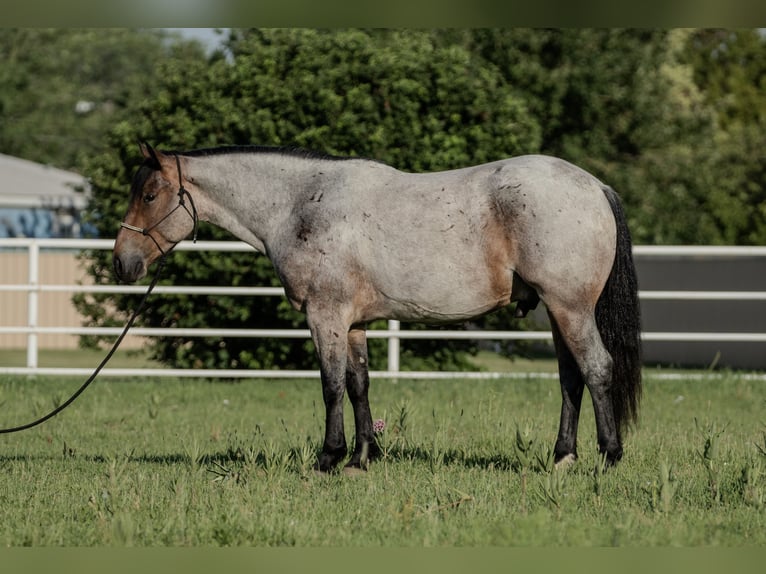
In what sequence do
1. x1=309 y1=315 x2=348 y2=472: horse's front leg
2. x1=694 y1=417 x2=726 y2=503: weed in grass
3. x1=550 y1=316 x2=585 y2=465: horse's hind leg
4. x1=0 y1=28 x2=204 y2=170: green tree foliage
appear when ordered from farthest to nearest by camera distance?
x1=0 y1=28 x2=204 y2=170: green tree foliage → x1=550 y1=316 x2=585 y2=465: horse's hind leg → x1=309 y1=315 x2=348 y2=472: horse's front leg → x1=694 y1=417 x2=726 y2=503: weed in grass

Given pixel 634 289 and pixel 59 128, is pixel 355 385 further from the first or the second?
pixel 59 128

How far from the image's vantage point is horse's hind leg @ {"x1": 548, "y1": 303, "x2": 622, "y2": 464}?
21.2 ft

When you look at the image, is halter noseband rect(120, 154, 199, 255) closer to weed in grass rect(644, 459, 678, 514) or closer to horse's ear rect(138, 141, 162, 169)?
horse's ear rect(138, 141, 162, 169)

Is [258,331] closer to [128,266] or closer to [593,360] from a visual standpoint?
[128,266]

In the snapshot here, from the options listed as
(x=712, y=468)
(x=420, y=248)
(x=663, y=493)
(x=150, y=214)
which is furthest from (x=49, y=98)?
(x=663, y=493)

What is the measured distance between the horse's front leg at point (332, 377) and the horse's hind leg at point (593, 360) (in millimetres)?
1243

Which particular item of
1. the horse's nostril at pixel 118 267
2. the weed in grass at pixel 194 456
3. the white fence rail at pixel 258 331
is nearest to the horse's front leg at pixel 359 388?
the weed in grass at pixel 194 456

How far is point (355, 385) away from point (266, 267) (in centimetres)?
548

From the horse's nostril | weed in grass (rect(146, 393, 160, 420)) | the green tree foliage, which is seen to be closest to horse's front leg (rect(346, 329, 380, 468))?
the horse's nostril

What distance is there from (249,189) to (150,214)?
0.62m

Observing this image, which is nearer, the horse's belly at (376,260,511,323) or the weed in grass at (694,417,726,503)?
the weed in grass at (694,417,726,503)

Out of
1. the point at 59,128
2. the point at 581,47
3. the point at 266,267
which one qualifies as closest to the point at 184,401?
the point at 266,267

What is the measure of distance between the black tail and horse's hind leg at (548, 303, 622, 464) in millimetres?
130

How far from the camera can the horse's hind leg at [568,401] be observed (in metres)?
6.80
